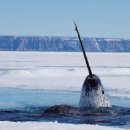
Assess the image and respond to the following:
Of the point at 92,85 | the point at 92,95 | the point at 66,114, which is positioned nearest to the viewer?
the point at 92,95

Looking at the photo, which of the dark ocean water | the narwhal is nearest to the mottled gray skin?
the narwhal

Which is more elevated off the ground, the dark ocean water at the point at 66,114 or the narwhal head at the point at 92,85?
the narwhal head at the point at 92,85

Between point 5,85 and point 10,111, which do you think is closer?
point 10,111

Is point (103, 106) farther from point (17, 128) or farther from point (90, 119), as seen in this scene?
point (17, 128)

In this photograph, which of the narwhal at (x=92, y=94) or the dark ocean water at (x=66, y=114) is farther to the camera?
the narwhal at (x=92, y=94)

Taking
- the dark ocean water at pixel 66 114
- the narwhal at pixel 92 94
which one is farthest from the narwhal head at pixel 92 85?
the dark ocean water at pixel 66 114

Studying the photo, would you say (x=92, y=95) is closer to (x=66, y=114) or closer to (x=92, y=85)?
(x=92, y=85)

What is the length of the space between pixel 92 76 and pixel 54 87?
11212mm

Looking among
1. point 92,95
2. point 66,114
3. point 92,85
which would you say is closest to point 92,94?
point 92,95

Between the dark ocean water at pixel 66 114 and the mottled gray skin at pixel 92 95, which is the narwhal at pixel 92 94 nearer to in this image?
the mottled gray skin at pixel 92 95

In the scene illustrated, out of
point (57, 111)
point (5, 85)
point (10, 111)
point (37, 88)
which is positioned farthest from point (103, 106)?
point (5, 85)

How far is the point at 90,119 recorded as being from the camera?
497 inches

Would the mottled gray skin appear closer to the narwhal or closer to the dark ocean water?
the narwhal

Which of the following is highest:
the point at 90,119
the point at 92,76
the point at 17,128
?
the point at 92,76
